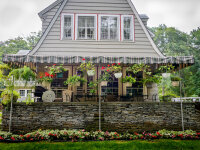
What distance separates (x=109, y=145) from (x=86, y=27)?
7138mm

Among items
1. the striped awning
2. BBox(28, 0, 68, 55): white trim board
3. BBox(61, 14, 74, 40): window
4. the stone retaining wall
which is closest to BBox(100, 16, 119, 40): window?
BBox(61, 14, 74, 40): window

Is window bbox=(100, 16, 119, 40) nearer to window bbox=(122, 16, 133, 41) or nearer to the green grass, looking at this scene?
window bbox=(122, 16, 133, 41)

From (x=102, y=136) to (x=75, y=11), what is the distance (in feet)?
23.9

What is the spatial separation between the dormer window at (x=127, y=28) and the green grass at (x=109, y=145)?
639cm

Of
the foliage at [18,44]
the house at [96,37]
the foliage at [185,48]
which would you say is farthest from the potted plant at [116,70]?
the foliage at [18,44]

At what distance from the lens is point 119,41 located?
11008mm

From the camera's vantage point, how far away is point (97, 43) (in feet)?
35.7

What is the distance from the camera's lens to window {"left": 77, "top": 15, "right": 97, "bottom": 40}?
36.3ft

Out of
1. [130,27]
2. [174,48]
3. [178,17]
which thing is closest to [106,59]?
[130,27]

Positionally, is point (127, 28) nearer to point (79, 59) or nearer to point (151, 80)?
point (151, 80)

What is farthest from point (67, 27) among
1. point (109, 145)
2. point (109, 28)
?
point (109, 145)

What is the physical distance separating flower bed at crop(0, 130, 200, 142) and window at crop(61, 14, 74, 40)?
5.77 meters

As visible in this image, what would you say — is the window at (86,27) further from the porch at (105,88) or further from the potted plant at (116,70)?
the potted plant at (116,70)

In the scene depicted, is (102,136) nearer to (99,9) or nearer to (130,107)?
(130,107)
